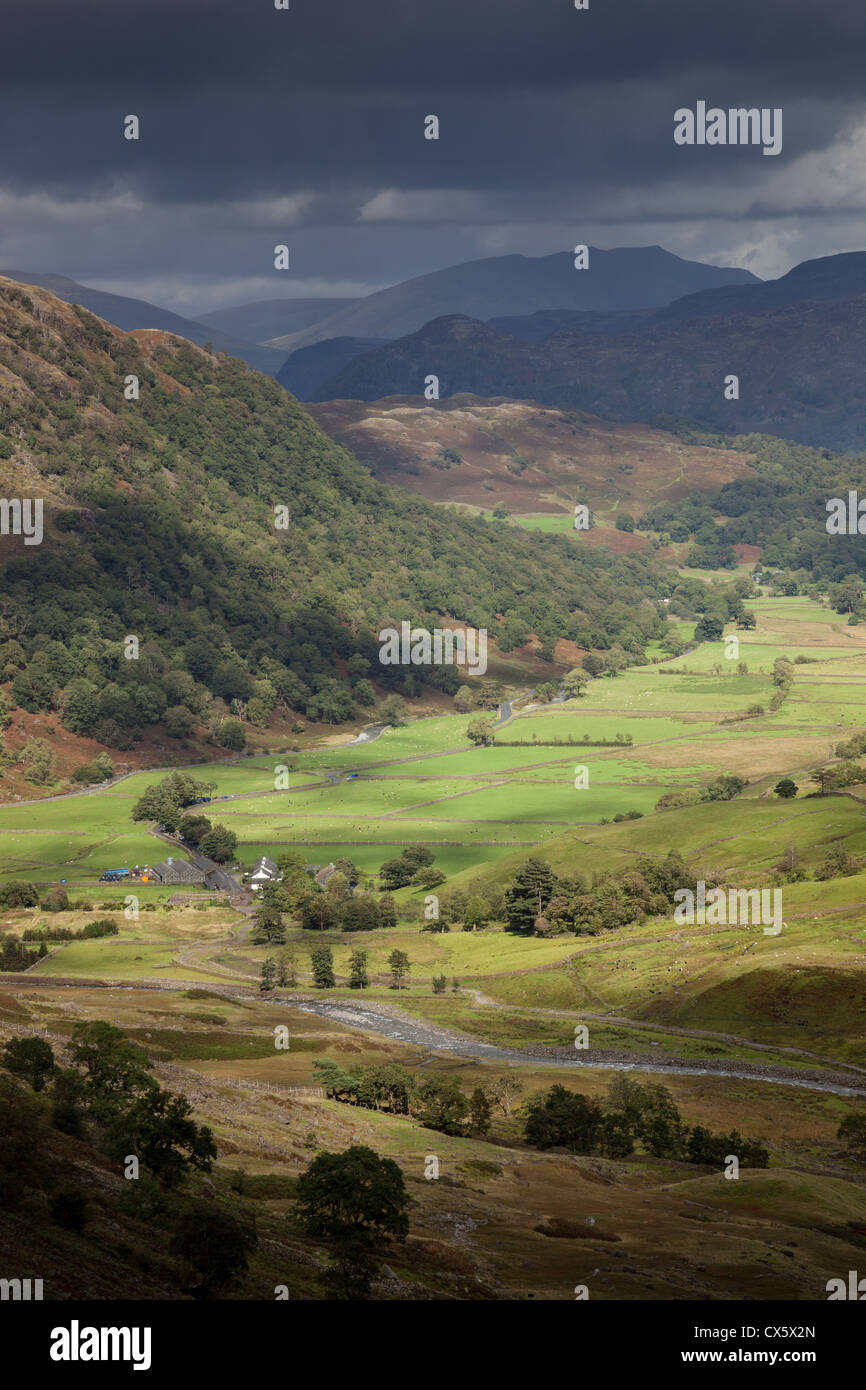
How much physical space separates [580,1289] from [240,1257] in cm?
1509

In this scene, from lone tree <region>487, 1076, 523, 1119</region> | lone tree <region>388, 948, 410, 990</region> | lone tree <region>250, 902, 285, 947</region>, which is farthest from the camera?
lone tree <region>250, 902, 285, 947</region>

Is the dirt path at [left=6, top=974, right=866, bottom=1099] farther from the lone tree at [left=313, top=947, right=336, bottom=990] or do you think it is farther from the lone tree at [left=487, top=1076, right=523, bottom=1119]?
the lone tree at [left=487, top=1076, right=523, bottom=1119]

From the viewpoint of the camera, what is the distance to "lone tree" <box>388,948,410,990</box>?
178000mm

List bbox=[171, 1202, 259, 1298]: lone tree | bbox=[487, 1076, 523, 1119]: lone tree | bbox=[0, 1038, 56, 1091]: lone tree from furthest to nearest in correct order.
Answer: bbox=[487, 1076, 523, 1119]: lone tree, bbox=[0, 1038, 56, 1091]: lone tree, bbox=[171, 1202, 259, 1298]: lone tree

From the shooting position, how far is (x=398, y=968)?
590ft

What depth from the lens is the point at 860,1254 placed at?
83625 millimetres

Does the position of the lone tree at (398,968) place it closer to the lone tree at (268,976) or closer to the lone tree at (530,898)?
the lone tree at (268,976)

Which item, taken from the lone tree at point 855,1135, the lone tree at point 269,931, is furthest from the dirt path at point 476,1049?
the lone tree at point 269,931

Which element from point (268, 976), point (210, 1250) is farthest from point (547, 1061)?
point (210, 1250)

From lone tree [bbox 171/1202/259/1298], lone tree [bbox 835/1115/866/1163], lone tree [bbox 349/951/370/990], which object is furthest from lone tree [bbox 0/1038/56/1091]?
lone tree [bbox 349/951/370/990]

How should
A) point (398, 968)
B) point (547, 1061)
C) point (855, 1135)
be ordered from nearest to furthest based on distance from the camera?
point (855, 1135) → point (547, 1061) → point (398, 968)

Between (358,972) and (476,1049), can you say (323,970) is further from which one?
(476,1049)

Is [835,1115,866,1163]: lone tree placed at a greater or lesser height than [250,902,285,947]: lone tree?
lesser
